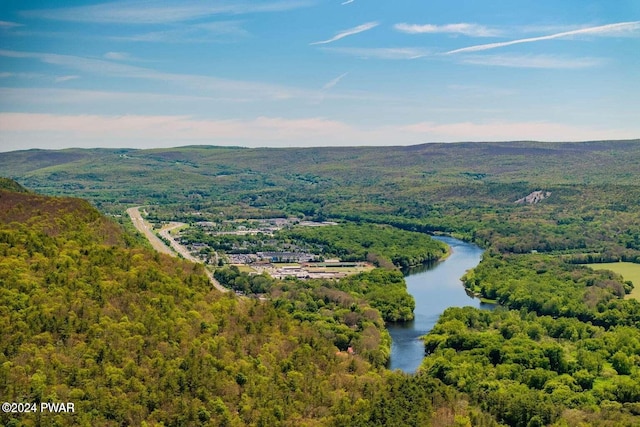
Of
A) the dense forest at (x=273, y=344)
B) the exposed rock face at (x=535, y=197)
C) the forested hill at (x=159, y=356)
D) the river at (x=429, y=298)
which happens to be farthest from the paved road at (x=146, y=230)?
the exposed rock face at (x=535, y=197)

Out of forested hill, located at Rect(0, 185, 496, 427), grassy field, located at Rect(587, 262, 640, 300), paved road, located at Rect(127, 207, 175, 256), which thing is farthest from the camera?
paved road, located at Rect(127, 207, 175, 256)

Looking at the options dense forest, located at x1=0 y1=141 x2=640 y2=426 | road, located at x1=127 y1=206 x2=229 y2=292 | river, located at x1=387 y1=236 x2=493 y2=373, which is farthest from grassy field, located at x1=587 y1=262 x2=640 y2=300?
road, located at x1=127 y1=206 x2=229 y2=292

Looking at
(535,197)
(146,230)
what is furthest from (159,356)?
(535,197)

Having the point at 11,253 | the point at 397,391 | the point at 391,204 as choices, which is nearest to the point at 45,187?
the point at 391,204

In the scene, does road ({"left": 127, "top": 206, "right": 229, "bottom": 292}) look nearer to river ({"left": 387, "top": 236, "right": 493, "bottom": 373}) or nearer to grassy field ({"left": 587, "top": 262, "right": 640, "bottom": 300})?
river ({"left": 387, "top": 236, "right": 493, "bottom": 373})

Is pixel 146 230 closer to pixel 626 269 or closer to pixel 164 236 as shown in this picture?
pixel 164 236

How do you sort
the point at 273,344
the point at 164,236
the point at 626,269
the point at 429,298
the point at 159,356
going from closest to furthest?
the point at 159,356 → the point at 273,344 → the point at 429,298 → the point at 626,269 → the point at 164,236
